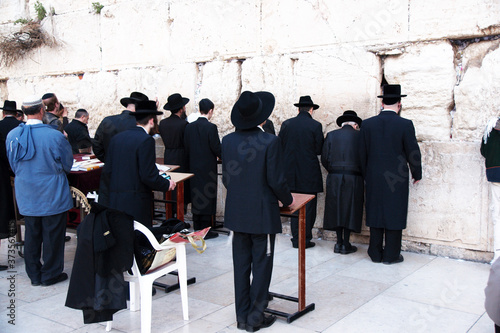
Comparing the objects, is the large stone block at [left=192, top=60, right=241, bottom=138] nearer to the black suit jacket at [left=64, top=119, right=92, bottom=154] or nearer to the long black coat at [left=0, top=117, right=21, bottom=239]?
the black suit jacket at [left=64, top=119, right=92, bottom=154]

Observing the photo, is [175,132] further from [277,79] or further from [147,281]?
[147,281]

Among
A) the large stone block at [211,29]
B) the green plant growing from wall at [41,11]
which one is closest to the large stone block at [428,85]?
the large stone block at [211,29]

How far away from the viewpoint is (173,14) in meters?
7.43

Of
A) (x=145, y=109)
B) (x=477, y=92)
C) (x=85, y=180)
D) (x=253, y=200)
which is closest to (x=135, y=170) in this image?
(x=145, y=109)

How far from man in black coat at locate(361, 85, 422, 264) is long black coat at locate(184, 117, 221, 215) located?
6.55 feet

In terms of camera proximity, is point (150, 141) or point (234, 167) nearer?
point (234, 167)

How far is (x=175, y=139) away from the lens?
21.5 ft

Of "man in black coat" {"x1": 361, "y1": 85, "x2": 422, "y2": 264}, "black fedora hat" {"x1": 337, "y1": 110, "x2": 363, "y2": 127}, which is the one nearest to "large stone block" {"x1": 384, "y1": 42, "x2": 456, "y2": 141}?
"man in black coat" {"x1": 361, "y1": 85, "x2": 422, "y2": 264}

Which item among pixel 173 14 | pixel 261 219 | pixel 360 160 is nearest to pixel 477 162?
pixel 360 160

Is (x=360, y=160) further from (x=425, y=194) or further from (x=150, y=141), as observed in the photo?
(x=150, y=141)

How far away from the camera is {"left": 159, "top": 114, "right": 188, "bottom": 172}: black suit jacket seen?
6.52 metres

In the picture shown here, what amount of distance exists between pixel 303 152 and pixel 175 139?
72.2 inches

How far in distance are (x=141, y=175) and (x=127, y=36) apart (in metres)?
4.72

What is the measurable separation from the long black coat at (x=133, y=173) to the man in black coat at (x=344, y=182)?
7.47ft
